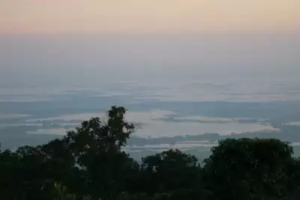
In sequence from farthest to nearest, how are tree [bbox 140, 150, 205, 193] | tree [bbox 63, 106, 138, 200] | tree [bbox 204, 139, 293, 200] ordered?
1. tree [bbox 63, 106, 138, 200]
2. tree [bbox 140, 150, 205, 193]
3. tree [bbox 204, 139, 293, 200]

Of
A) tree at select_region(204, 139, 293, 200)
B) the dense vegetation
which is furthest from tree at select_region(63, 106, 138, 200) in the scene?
tree at select_region(204, 139, 293, 200)

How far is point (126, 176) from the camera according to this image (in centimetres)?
1212

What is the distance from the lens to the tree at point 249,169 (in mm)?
10914

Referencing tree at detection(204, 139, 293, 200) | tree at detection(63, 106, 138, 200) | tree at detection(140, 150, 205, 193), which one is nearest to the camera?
tree at detection(204, 139, 293, 200)

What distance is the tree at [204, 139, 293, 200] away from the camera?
10.9 m

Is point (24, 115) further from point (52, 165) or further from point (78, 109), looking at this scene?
point (52, 165)

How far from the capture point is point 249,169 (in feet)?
36.3

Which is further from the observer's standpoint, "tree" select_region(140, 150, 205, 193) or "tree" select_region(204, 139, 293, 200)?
"tree" select_region(140, 150, 205, 193)

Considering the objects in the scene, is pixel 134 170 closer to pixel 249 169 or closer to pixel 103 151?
pixel 103 151

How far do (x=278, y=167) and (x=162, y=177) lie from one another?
2410 mm

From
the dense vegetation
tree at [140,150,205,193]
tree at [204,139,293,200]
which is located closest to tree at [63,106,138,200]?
the dense vegetation

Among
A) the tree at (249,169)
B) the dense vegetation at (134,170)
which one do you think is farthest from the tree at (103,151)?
the tree at (249,169)

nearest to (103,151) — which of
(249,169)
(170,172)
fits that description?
(170,172)

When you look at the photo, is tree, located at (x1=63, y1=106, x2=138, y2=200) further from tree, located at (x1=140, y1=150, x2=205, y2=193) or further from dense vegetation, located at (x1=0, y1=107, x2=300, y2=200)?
tree, located at (x1=140, y1=150, x2=205, y2=193)
